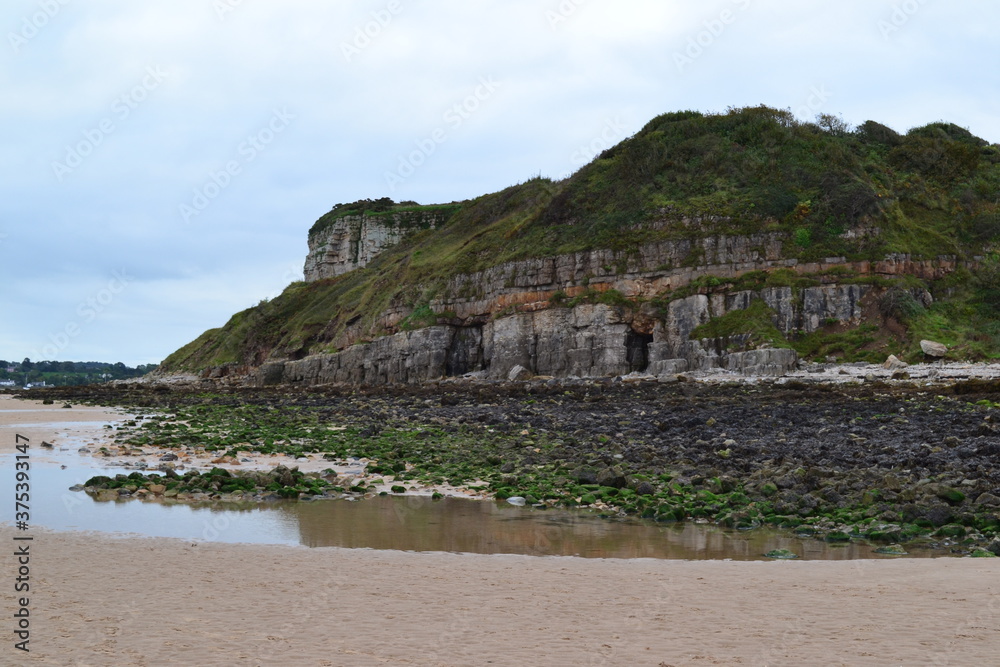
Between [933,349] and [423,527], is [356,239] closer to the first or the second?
[933,349]

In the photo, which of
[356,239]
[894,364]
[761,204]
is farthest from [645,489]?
[356,239]

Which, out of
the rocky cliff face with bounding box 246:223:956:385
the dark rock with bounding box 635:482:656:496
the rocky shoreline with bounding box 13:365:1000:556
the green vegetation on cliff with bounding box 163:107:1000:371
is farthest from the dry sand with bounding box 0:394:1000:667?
the green vegetation on cliff with bounding box 163:107:1000:371

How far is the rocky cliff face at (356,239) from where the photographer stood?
108438 mm

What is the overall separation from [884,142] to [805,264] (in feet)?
75.6

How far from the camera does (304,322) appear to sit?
82.8m

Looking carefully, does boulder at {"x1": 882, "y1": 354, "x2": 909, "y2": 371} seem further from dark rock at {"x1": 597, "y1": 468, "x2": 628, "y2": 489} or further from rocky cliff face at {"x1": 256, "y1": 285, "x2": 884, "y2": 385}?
dark rock at {"x1": 597, "y1": 468, "x2": 628, "y2": 489}

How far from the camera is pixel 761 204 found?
1976 inches

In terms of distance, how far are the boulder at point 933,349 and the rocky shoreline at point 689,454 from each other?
6959 millimetres

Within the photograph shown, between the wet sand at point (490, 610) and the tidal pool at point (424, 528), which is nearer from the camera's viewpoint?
the wet sand at point (490, 610)

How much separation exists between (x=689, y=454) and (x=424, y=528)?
728 cm

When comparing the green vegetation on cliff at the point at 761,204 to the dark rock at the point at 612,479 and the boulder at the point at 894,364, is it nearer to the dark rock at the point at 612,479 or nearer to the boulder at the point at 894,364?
the boulder at the point at 894,364

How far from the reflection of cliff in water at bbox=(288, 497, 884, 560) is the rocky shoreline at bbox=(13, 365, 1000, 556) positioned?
639 millimetres

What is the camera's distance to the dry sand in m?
4.98

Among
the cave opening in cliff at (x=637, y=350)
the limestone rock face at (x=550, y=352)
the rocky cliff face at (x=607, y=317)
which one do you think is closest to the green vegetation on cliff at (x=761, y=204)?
the rocky cliff face at (x=607, y=317)
